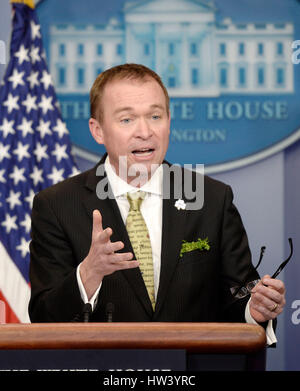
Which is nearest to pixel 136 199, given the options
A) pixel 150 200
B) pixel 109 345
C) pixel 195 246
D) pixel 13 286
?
pixel 150 200

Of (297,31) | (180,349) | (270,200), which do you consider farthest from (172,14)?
(180,349)

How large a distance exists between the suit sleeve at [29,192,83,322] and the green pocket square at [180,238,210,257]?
1.31 ft

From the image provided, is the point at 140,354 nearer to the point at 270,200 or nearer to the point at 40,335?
the point at 40,335

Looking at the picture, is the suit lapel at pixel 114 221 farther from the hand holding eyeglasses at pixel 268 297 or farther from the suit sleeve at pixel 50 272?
the hand holding eyeglasses at pixel 268 297

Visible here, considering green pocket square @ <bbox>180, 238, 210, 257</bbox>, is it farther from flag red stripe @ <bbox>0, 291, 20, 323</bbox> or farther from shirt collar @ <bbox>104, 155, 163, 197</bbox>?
flag red stripe @ <bbox>0, 291, 20, 323</bbox>

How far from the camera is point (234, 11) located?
12.6ft

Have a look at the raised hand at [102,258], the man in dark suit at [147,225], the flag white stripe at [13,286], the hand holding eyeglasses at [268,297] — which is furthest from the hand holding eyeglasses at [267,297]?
the flag white stripe at [13,286]

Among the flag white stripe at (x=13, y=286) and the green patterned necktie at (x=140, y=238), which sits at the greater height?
the green patterned necktie at (x=140, y=238)

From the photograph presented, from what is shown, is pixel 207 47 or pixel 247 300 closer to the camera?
pixel 247 300

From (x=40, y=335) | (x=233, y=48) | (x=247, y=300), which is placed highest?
(x=233, y=48)

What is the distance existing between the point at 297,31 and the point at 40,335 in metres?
3.06

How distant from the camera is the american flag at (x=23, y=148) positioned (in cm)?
343

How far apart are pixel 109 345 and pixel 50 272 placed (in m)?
0.95
